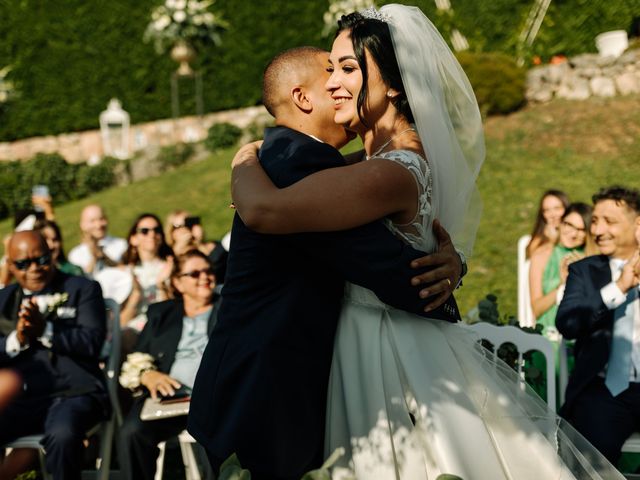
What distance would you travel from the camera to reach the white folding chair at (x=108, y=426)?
177 inches

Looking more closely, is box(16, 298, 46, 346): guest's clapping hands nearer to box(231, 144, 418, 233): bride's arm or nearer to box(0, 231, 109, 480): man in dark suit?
box(0, 231, 109, 480): man in dark suit

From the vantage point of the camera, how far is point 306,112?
2.42 m

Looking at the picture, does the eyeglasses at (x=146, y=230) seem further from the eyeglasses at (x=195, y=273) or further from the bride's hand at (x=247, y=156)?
the bride's hand at (x=247, y=156)

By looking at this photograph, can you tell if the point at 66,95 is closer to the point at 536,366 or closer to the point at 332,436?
the point at 536,366

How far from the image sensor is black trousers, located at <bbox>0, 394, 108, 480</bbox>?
14.5 ft

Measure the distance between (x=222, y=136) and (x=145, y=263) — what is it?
36.8 feet

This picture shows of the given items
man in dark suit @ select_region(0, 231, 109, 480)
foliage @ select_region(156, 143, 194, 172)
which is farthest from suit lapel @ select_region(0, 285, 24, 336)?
foliage @ select_region(156, 143, 194, 172)

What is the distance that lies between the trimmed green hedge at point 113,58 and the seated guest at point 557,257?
1563cm

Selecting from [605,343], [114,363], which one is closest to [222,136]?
[114,363]

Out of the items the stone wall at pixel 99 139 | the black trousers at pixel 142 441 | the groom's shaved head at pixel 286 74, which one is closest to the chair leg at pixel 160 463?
the black trousers at pixel 142 441

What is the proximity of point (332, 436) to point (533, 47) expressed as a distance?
56.9 ft

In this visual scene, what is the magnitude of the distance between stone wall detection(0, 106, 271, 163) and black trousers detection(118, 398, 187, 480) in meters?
17.2

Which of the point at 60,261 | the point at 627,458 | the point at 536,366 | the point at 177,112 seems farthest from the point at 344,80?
the point at 177,112

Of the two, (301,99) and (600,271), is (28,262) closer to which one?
(301,99)
